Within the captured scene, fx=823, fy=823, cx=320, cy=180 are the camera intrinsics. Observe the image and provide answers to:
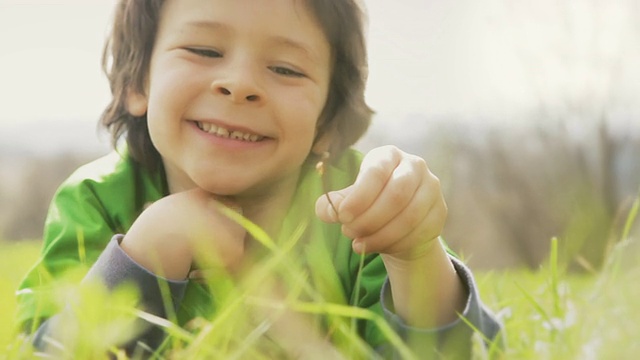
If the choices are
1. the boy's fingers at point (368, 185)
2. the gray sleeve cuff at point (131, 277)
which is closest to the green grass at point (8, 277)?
the gray sleeve cuff at point (131, 277)

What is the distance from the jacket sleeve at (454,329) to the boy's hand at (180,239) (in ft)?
0.82

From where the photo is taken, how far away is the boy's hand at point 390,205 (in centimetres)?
99

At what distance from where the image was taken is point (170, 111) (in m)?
1.33

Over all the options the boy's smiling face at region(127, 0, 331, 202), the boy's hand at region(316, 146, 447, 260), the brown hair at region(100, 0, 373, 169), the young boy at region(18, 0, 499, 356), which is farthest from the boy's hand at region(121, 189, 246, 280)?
the brown hair at region(100, 0, 373, 169)

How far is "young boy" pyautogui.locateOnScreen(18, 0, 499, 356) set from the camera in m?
1.08

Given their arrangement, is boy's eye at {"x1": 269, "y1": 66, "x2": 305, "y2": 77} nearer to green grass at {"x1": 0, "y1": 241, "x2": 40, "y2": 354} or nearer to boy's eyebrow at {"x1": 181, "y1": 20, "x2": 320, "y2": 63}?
boy's eyebrow at {"x1": 181, "y1": 20, "x2": 320, "y2": 63}

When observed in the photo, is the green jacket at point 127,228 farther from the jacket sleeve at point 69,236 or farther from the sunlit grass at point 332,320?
the sunlit grass at point 332,320

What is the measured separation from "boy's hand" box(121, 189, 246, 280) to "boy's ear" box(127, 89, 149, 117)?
0.42 meters

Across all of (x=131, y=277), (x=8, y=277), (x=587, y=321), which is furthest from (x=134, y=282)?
(x=587, y=321)

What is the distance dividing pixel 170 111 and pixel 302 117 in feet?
0.70

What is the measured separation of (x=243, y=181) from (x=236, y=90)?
163mm

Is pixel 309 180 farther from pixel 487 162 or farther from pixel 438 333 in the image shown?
pixel 487 162

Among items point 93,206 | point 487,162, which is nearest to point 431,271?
point 93,206

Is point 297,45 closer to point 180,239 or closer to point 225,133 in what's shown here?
point 225,133
